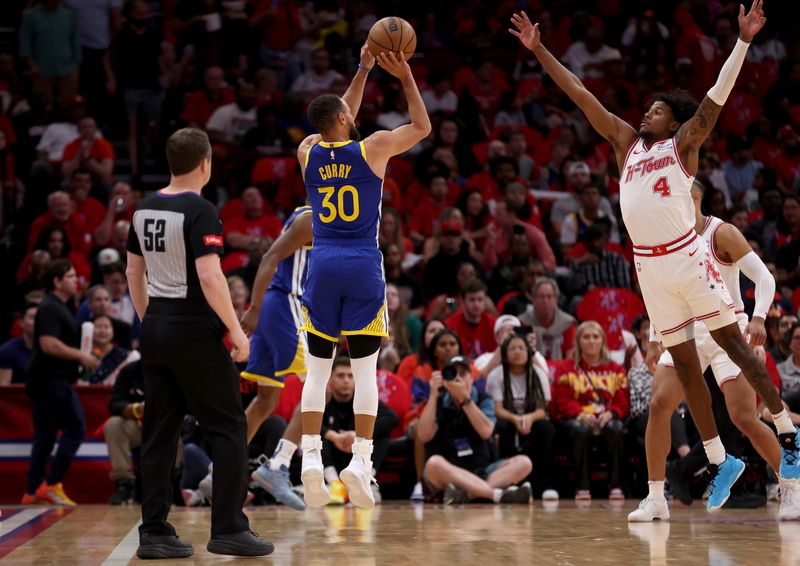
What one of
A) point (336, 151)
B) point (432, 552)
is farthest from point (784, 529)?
point (336, 151)

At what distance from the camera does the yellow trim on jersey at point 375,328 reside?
6855 millimetres

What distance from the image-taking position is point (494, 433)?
10906 millimetres

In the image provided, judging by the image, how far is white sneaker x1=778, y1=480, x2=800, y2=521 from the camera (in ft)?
24.7

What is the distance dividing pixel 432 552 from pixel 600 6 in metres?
15.1

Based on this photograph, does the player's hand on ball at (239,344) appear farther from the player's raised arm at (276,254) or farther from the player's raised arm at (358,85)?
the player's raised arm at (358,85)

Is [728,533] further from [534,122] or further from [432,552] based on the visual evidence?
[534,122]

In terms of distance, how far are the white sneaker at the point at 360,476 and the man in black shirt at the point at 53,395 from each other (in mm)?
4885

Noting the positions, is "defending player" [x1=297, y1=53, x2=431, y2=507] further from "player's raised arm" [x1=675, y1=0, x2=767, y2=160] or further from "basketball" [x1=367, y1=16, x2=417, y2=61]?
"player's raised arm" [x1=675, y1=0, x2=767, y2=160]

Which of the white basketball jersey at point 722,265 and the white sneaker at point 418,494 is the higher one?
the white basketball jersey at point 722,265

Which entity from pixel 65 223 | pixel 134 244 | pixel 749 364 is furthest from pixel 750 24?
pixel 65 223

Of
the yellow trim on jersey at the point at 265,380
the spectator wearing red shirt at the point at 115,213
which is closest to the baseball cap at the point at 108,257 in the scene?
the spectator wearing red shirt at the point at 115,213

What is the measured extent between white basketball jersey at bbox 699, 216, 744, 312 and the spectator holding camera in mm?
2993

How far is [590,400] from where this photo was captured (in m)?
11.1

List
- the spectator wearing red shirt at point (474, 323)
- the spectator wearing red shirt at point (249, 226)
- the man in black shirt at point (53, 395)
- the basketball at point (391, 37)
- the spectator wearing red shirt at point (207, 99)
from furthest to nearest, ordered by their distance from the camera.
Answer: the spectator wearing red shirt at point (207, 99) < the spectator wearing red shirt at point (249, 226) < the spectator wearing red shirt at point (474, 323) < the man in black shirt at point (53, 395) < the basketball at point (391, 37)
